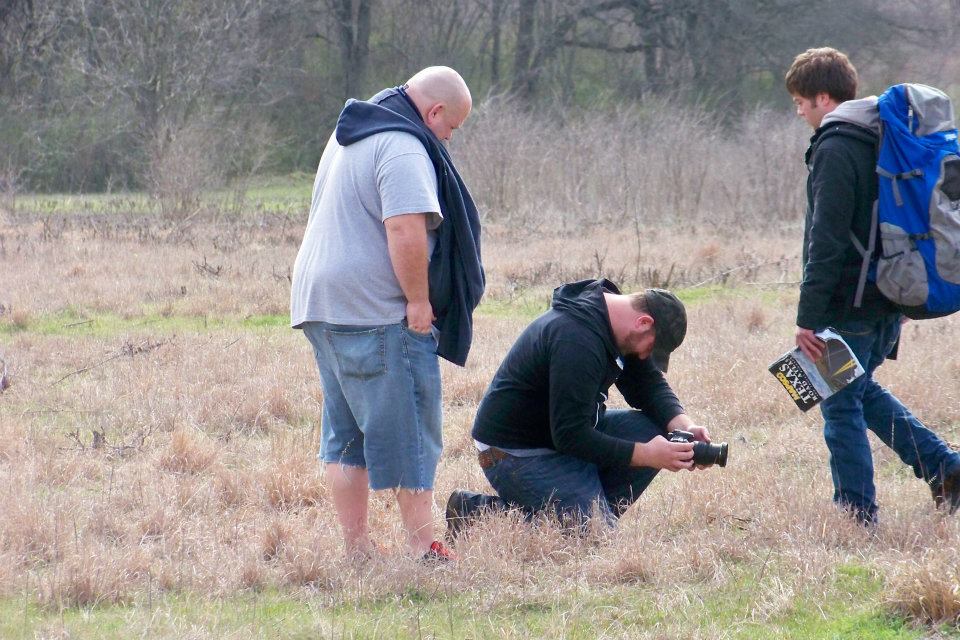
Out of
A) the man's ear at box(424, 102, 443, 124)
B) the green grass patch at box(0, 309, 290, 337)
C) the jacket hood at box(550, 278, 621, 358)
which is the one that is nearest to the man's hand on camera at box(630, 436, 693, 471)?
the jacket hood at box(550, 278, 621, 358)

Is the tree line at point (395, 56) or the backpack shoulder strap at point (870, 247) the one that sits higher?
the tree line at point (395, 56)

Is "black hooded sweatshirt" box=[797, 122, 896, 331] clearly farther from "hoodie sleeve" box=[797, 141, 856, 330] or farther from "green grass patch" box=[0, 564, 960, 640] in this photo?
"green grass patch" box=[0, 564, 960, 640]

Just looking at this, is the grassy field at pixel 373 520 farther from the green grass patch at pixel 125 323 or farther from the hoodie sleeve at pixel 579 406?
the hoodie sleeve at pixel 579 406

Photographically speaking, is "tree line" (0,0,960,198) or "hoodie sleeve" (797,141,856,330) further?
"tree line" (0,0,960,198)

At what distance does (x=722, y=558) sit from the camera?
13.4 ft

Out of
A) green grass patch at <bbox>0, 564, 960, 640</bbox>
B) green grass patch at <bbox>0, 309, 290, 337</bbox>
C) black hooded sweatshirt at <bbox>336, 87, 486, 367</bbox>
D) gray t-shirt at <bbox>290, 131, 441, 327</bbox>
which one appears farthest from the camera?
green grass patch at <bbox>0, 309, 290, 337</bbox>

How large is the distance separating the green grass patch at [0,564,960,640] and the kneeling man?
67 cm

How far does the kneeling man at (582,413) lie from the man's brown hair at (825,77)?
0.94 meters

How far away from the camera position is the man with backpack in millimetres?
4117

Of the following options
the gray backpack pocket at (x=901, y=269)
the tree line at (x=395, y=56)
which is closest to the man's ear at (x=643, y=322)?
the gray backpack pocket at (x=901, y=269)

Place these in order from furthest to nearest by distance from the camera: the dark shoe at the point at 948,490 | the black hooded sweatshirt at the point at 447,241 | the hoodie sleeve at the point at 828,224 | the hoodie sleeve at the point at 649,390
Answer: the hoodie sleeve at the point at 649,390 → the dark shoe at the point at 948,490 → the hoodie sleeve at the point at 828,224 → the black hooded sweatshirt at the point at 447,241

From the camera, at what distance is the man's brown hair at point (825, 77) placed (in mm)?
4273

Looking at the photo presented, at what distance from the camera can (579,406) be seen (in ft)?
14.1

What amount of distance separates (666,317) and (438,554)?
3.92ft
